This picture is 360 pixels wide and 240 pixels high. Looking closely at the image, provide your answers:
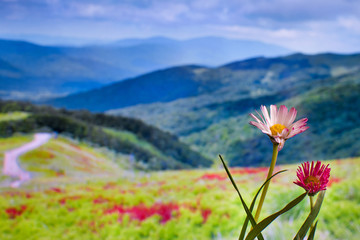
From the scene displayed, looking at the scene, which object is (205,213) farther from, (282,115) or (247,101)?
(247,101)

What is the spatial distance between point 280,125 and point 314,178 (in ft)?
0.30

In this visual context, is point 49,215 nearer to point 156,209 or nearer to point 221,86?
point 156,209

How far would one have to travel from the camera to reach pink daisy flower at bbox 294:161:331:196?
441 millimetres

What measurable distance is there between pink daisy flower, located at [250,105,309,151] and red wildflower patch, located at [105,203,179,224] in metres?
3.10

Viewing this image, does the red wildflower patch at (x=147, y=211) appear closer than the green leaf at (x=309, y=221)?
No

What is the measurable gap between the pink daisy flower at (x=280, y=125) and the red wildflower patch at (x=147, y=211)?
3.10m

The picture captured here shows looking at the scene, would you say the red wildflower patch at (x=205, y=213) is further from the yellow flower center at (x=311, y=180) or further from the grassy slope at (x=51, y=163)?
the grassy slope at (x=51, y=163)

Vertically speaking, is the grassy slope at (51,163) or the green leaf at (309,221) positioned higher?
the grassy slope at (51,163)

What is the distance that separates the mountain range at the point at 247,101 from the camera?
5566 cm

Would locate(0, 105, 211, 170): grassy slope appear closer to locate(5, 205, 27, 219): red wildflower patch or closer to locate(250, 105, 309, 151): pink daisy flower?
locate(5, 205, 27, 219): red wildflower patch

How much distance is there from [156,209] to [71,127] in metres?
20.5

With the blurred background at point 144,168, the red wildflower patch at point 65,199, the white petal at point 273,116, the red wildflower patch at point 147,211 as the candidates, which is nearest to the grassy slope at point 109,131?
the blurred background at point 144,168

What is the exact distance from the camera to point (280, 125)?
482 millimetres

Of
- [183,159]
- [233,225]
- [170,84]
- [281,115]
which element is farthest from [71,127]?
[170,84]
